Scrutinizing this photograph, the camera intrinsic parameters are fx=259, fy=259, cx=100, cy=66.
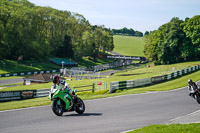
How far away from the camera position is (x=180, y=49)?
82812 mm

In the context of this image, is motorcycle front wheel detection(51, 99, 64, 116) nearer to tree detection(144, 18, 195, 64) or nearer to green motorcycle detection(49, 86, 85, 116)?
green motorcycle detection(49, 86, 85, 116)

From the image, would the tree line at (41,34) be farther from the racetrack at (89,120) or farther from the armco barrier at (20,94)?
the racetrack at (89,120)

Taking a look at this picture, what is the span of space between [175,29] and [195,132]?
258 feet

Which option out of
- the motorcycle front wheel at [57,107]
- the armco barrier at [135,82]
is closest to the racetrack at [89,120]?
the motorcycle front wheel at [57,107]

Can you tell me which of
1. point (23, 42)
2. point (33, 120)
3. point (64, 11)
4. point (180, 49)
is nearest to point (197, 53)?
point (180, 49)

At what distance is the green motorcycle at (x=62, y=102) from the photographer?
13062mm

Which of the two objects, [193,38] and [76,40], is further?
[76,40]

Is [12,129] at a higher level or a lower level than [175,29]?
lower

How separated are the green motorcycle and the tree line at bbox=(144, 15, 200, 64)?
7193cm

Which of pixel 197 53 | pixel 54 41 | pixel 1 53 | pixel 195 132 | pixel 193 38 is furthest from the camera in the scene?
pixel 54 41

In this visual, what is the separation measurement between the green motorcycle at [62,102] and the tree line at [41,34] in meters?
66.2

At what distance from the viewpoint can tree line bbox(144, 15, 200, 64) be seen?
8075 centimetres

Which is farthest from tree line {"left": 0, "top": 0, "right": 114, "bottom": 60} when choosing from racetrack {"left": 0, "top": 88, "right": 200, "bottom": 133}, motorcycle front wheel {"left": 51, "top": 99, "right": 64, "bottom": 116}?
motorcycle front wheel {"left": 51, "top": 99, "right": 64, "bottom": 116}

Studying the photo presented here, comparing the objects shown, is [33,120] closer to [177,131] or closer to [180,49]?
[177,131]
